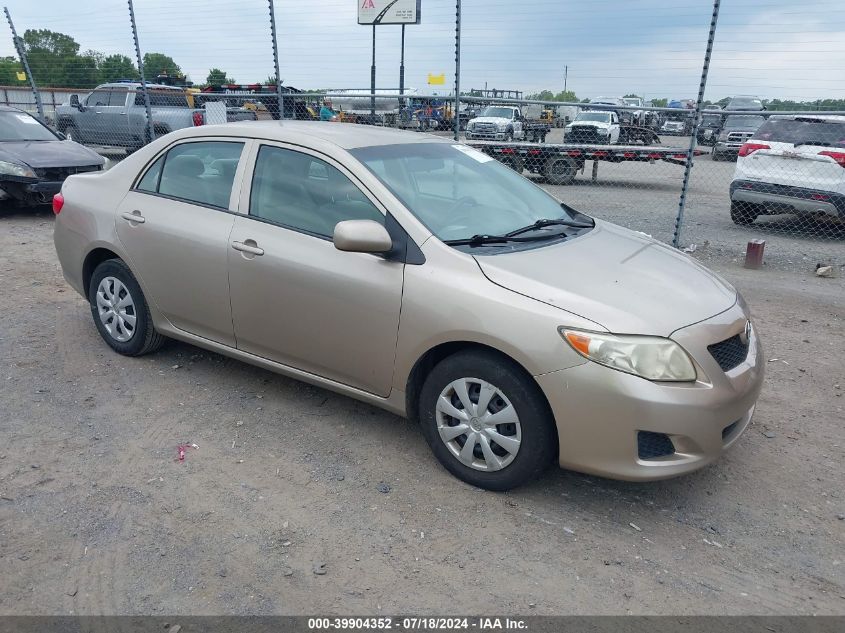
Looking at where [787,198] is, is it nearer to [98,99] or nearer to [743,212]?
[743,212]

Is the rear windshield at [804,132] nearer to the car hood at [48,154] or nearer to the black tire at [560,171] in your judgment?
the black tire at [560,171]

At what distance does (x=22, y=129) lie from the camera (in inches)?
405

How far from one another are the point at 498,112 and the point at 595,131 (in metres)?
2.65

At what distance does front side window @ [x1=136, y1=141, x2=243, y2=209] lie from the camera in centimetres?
411

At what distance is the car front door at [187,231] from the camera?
13.3 feet

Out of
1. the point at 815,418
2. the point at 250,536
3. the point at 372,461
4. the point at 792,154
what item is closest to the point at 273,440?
the point at 372,461

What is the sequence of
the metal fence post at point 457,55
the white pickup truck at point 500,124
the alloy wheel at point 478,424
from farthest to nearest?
1. the white pickup truck at point 500,124
2. the metal fence post at point 457,55
3. the alloy wheel at point 478,424

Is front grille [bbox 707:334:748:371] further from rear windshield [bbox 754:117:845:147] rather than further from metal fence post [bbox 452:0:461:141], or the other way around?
rear windshield [bbox 754:117:845:147]

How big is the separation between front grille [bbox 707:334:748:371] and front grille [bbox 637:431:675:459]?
1.49 ft

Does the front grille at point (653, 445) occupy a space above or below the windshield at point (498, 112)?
below

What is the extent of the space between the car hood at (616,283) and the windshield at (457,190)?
35 centimetres

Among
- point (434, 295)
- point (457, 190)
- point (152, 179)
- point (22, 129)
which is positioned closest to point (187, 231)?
point (152, 179)

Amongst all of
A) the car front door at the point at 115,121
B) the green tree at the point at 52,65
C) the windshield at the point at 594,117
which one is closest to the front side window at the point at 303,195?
the green tree at the point at 52,65

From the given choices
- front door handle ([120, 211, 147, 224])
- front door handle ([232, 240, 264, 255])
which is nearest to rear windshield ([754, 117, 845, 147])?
front door handle ([232, 240, 264, 255])
